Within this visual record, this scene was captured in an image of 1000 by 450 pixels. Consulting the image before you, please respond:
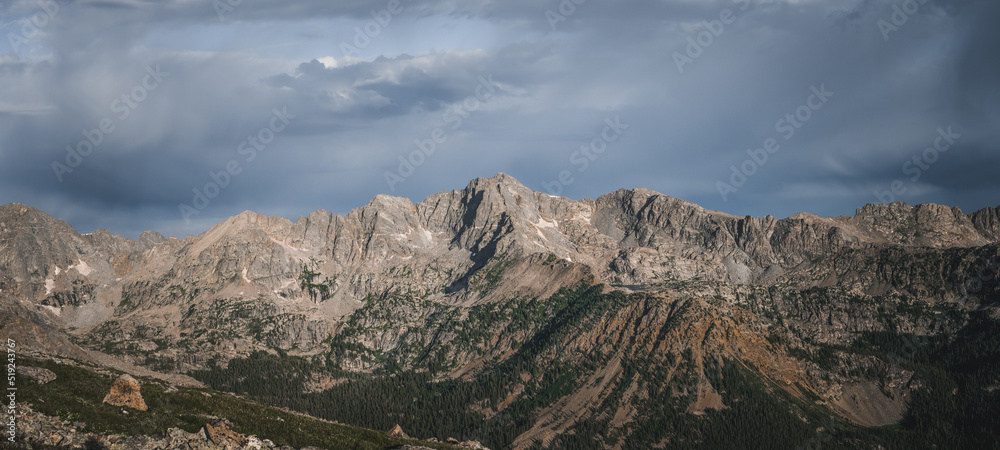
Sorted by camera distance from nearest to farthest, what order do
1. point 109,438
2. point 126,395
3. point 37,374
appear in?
point 109,438
point 126,395
point 37,374

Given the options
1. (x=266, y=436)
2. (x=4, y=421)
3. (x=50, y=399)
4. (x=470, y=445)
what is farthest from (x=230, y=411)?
(x=470, y=445)

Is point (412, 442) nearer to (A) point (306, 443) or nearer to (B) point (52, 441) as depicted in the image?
(A) point (306, 443)

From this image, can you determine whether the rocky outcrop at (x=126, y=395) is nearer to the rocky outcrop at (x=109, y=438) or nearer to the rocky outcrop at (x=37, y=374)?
the rocky outcrop at (x=109, y=438)

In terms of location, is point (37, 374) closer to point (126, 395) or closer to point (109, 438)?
point (126, 395)

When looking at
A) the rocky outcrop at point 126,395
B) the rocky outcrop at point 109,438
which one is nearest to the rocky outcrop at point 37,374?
the rocky outcrop at point 126,395

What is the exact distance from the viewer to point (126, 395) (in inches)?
4016

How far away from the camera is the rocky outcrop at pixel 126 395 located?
100 metres

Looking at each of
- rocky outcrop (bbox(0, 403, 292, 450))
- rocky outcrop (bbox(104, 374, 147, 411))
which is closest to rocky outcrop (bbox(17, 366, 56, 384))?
rocky outcrop (bbox(104, 374, 147, 411))

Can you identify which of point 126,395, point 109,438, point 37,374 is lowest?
point 109,438

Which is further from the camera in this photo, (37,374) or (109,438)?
(37,374)

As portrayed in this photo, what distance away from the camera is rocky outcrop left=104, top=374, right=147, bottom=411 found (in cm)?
10044

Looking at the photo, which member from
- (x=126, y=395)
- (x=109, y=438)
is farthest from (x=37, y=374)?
(x=109, y=438)

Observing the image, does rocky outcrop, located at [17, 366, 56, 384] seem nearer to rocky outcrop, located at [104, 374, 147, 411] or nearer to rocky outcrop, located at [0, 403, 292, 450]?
rocky outcrop, located at [104, 374, 147, 411]

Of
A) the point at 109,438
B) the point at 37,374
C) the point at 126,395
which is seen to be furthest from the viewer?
the point at 37,374
